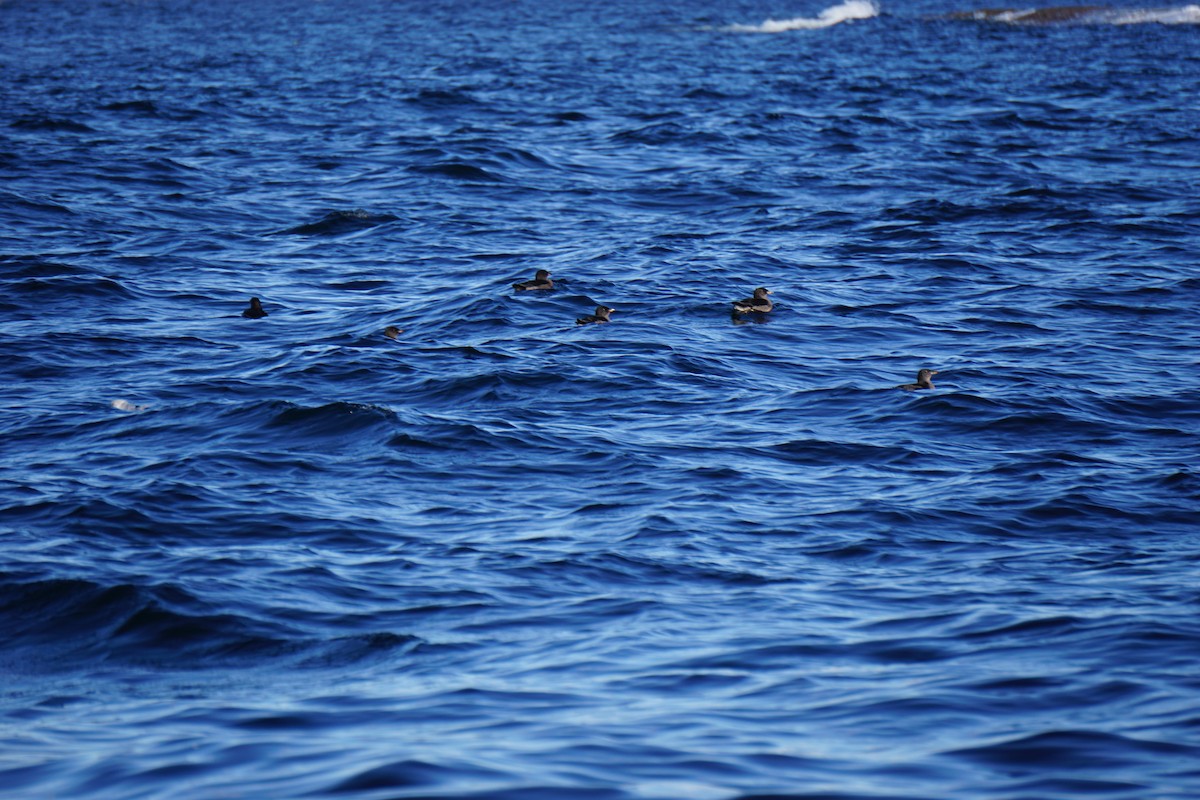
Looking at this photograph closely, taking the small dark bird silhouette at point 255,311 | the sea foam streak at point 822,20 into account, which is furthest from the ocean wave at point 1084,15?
the small dark bird silhouette at point 255,311

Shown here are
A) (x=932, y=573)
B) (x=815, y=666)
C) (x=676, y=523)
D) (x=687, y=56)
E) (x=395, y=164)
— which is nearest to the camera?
(x=815, y=666)

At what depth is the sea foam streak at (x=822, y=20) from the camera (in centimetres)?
6135

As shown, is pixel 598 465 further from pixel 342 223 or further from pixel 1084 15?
pixel 1084 15

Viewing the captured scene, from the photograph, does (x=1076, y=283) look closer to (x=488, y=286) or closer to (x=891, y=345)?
(x=891, y=345)

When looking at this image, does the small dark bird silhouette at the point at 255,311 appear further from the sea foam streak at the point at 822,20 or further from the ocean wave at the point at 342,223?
the sea foam streak at the point at 822,20

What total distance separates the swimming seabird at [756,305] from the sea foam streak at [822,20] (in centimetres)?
4279

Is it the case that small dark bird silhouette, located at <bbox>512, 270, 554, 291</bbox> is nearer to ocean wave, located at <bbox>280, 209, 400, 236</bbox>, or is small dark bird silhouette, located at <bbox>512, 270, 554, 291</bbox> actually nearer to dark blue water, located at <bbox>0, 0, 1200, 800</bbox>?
dark blue water, located at <bbox>0, 0, 1200, 800</bbox>

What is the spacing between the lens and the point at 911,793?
7770 mm

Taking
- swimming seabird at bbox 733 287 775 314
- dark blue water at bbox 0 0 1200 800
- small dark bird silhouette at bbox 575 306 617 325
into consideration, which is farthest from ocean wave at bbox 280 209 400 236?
swimming seabird at bbox 733 287 775 314

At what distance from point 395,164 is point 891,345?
14.7m

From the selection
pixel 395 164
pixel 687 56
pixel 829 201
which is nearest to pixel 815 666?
pixel 829 201

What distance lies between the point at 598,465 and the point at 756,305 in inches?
246

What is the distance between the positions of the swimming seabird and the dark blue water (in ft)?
1.20

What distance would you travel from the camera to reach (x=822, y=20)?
65500mm
